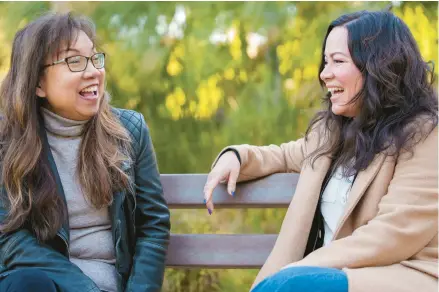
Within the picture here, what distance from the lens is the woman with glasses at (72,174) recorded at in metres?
2.73

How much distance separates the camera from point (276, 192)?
3104 mm

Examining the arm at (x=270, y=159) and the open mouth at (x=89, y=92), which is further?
the arm at (x=270, y=159)

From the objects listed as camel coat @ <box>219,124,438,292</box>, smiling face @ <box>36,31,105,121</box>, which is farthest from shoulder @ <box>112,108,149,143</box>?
camel coat @ <box>219,124,438,292</box>

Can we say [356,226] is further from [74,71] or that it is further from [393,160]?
[74,71]

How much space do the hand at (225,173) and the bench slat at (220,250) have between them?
252 millimetres

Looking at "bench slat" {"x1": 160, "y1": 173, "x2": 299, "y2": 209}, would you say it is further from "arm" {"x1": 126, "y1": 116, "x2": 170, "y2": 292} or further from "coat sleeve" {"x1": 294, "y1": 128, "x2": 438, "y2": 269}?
"coat sleeve" {"x1": 294, "y1": 128, "x2": 438, "y2": 269}

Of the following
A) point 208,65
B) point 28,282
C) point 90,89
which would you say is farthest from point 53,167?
point 208,65

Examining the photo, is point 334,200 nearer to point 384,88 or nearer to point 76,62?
point 384,88

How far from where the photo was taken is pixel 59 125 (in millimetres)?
2879

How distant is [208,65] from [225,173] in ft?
7.60

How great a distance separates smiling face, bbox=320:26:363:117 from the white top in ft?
0.75

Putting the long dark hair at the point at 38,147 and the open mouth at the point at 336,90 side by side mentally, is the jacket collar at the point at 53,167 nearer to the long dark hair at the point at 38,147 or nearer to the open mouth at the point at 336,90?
the long dark hair at the point at 38,147

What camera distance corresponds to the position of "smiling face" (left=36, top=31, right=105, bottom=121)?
111 inches

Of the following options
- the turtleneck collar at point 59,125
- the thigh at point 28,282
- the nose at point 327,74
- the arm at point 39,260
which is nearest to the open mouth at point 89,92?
the turtleneck collar at point 59,125
